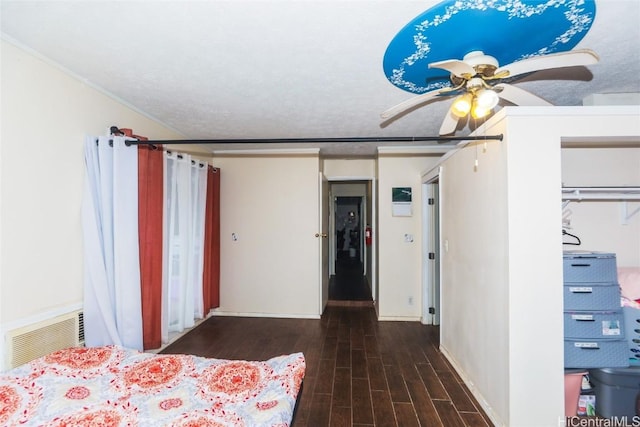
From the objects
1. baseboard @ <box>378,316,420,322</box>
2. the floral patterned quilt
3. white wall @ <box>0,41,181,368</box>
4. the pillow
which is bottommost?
baseboard @ <box>378,316,420,322</box>

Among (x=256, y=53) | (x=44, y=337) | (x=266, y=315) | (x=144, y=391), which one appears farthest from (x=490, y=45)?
(x=266, y=315)

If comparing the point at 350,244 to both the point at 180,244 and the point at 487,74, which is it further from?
the point at 487,74

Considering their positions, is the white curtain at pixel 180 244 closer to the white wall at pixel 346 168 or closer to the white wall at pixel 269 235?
the white wall at pixel 269 235

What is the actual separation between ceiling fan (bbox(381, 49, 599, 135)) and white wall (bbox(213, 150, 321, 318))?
268 cm

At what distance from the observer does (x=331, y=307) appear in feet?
15.8

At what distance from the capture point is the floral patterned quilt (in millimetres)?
1299

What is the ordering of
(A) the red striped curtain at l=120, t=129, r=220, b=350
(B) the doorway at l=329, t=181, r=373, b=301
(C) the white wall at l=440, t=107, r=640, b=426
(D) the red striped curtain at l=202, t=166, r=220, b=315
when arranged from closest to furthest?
(C) the white wall at l=440, t=107, r=640, b=426
(A) the red striped curtain at l=120, t=129, r=220, b=350
(D) the red striped curtain at l=202, t=166, r=220, b=315
(B) the doorway at l=329, t=181, r=373, b=301

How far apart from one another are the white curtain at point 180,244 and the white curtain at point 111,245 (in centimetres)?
54

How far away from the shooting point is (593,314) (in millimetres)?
1979

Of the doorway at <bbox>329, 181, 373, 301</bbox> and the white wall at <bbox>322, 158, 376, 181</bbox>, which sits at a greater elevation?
the white wall at <bbox>322, 158, 376, 181</bbox>

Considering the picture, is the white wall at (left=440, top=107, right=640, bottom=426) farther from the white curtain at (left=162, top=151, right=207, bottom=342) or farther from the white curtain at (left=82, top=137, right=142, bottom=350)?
the white curtain at (left=162, top=151, right=207, bottom=342)

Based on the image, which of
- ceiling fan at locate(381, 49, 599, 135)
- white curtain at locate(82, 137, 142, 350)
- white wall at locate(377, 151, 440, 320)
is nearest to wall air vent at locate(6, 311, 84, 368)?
white curtain at locate(82, 137, 142, 350)

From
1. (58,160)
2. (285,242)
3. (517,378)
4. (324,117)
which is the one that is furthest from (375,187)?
(58,160)

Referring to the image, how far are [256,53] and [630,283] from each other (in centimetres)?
329
